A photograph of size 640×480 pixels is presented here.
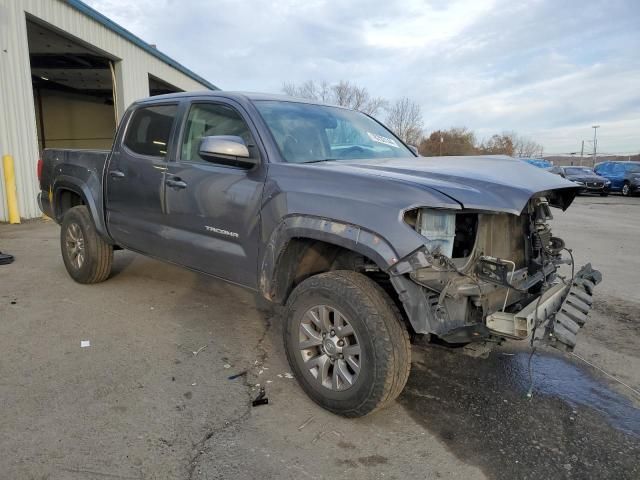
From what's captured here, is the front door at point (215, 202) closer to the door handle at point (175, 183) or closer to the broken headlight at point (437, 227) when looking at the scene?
the door handle at point (175, 183)

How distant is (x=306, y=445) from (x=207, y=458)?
0.52 m

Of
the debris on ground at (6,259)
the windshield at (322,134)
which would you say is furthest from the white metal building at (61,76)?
the windshield at (322,134)

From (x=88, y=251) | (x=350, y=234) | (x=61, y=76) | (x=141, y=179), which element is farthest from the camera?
(x=61, y=76)

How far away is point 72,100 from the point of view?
26.0m

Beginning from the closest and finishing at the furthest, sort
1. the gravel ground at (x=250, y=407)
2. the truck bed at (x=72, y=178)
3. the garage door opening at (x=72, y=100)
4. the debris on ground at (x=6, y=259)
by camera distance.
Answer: the gravel ground at (x=250, y=407) < the truck bed at (x=72, y=178) < the debris on ground at (x=6, y=259) < the garage door opening at (x=72, y=100)

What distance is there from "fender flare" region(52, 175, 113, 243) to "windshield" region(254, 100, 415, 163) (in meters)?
2.27

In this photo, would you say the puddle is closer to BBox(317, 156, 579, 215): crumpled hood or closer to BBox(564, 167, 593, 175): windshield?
BBox(317, 156, 579, 215): crumpled hood

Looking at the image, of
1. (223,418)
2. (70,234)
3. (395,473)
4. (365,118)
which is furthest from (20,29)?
(395,473)

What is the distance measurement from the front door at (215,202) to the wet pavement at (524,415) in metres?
1.48

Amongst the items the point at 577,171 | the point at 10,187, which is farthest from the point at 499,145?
the point at 10,187

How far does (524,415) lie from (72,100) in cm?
2871

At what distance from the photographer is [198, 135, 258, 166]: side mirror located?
3100 mm

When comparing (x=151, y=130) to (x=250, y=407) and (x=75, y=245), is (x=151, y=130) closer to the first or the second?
(x=75, y=245)

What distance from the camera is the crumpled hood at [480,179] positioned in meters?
2.46
